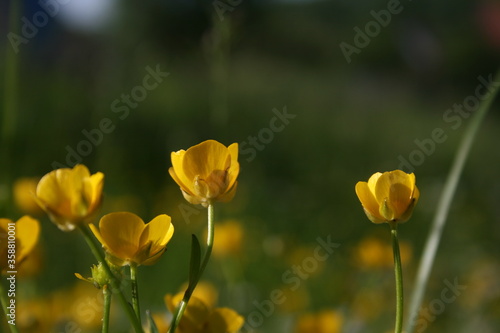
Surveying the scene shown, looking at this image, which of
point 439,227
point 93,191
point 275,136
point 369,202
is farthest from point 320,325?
point 275,136

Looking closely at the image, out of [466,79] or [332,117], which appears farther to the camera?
[466,79]

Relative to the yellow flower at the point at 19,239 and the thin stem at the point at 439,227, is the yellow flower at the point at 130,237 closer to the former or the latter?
the yellow flower at the point at 19,239

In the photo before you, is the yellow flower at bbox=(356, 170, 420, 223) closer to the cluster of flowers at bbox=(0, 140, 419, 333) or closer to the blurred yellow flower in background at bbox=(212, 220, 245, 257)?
the cluster of flowers at bbox=(0, 140, 419, 333)

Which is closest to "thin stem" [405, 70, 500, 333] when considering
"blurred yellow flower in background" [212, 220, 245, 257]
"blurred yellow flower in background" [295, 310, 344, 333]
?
"blurred yellow flower in background" [295, 310, 344, 333]

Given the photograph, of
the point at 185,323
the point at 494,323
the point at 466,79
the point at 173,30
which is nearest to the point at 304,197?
the point at 494,323

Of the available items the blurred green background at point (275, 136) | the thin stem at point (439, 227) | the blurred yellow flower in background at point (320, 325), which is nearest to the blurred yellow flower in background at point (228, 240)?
the blurred green background at point (275, 136)

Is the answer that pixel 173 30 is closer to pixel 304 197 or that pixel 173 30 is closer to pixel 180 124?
pixel 180 124

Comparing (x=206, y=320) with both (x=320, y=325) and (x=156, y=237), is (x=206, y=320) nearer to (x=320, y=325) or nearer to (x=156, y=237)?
(x=156, y=237)
